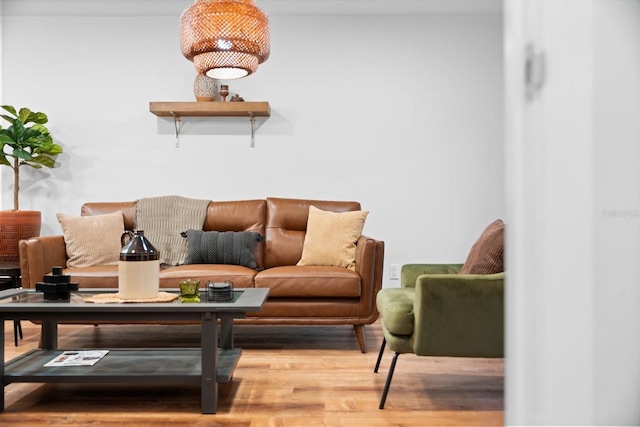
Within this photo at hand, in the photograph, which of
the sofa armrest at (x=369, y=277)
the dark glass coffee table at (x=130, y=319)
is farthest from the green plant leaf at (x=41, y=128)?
the sofa armrest at (x=369, y=277)

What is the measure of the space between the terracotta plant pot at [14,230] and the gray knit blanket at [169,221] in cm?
84

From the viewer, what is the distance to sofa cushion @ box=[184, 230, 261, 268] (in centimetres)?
348

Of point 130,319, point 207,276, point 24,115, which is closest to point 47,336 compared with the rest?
point 130,319

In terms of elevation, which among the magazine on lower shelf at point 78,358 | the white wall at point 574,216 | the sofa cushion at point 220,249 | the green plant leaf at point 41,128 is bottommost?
the magazine on lower shelf at point 78,358

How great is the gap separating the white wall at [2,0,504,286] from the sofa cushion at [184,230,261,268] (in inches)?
31.8

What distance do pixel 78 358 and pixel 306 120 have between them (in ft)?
8.52

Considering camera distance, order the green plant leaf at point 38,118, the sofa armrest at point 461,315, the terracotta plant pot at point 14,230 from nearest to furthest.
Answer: the sofa armrest at point 461,315 < the terracotta plant pot at point 14,230 < the green plant leaf at point 38,118

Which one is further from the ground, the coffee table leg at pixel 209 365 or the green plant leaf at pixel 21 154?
the green plant leaf at pixel 21 154

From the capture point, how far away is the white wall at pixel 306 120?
4.28 m

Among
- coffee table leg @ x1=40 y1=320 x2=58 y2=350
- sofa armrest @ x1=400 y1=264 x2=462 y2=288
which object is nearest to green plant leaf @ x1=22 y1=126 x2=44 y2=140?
coffee table leg @ x1=40 y1=320 x2=58 y2=350

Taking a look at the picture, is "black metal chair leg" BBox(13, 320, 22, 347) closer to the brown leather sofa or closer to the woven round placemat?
the brown leather sofa

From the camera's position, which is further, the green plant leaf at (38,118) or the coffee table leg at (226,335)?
the green plant leaf at (38,118)

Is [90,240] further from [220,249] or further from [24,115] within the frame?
[24,115]

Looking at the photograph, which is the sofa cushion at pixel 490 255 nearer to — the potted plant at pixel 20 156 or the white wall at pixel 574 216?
the white wall at pixel 574 216
